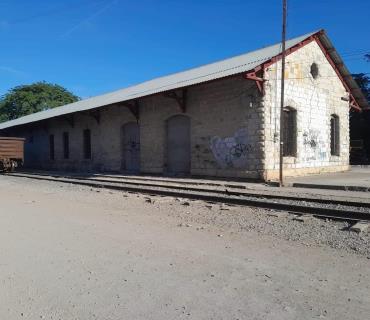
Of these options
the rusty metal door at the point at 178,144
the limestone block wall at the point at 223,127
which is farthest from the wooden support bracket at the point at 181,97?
the rusty metal door at the point at 178,144

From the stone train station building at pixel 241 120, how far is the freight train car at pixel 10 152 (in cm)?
462

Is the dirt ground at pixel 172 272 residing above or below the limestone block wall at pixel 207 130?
below

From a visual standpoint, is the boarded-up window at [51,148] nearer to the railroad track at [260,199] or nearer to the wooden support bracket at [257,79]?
the railroad track at [260,199]

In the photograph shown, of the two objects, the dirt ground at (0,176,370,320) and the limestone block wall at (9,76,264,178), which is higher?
the limestone block wall at (9,76,264,178)

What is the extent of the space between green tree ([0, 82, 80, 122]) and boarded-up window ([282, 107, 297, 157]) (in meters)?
46.2

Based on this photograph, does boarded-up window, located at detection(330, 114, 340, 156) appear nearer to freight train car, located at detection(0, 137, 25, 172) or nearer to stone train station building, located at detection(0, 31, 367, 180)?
stone train station building, located at detection(0, 31, 367, 180)

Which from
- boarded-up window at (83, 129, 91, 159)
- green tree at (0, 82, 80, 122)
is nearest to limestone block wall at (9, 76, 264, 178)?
boarded-up window at (83, 129, 91, 159)

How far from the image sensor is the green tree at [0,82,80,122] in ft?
185

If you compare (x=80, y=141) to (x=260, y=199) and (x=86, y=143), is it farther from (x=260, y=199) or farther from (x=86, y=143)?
(x=260, y=199)

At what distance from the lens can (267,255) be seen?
17.9ft

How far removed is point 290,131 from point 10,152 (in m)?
16.0

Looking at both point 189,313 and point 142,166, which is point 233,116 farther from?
point 189,313

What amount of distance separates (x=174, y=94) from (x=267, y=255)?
41.7 feet

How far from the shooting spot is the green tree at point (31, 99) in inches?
2224
